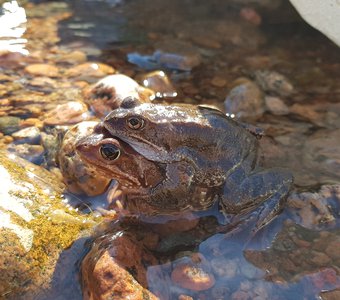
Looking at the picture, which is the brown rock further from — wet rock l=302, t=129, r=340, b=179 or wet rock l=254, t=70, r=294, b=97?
wet rock l=302, t=129, r=340, b=179

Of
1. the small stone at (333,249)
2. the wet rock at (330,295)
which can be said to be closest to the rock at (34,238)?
the wet rock at (330,295)

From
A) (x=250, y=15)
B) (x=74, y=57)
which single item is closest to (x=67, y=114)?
(x=74, y=57)

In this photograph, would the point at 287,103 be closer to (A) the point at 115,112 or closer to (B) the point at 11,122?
(A) the point at 115,112

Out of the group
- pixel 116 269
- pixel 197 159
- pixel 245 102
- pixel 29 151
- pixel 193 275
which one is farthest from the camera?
pixel 245 102

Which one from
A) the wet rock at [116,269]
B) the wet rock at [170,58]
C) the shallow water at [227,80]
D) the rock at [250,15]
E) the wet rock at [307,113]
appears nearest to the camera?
the wet rock at [116,269]

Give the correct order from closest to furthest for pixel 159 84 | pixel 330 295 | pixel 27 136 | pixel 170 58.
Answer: pixel 330 295, pixel 27 136, pixel 159 84, pixel 170 58

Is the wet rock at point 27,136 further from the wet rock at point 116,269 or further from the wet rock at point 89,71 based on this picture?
the wet rock at point 116,269

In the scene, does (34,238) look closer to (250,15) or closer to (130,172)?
(130,172)
